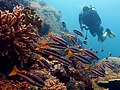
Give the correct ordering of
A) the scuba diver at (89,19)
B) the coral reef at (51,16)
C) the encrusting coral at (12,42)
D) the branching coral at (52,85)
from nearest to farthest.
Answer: the encrusting coral at (12,42) → the branching coral at (52,85) → the scuba diver at (89,19) → the coral reef at (51,16)

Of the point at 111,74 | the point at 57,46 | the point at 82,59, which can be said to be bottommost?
the point at 111,74

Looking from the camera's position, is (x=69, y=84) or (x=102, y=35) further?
(x=102, y=35)

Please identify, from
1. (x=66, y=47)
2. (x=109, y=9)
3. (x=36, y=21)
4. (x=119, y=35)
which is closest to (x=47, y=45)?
(x=66, y=47)

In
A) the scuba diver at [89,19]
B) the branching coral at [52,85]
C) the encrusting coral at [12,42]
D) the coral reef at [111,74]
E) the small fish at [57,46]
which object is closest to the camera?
the encrusting coral at [12,42]

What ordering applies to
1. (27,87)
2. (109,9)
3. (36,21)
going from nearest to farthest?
(27,87) < (36,21) < (109,9)

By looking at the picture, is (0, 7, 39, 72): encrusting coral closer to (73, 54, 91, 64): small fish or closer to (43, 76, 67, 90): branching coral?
(43, 76, 67, 90): branching coral

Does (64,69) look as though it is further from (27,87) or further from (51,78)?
(27,87)

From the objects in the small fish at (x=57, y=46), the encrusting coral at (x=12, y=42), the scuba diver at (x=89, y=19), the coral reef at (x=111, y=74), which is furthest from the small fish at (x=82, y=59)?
the scuba diver at (x=89, y=19)

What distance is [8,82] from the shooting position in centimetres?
595

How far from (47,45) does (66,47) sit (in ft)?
2.16

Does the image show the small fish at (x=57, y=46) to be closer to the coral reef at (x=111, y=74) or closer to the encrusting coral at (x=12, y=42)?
the encrusting coral at (x=12, y=42)

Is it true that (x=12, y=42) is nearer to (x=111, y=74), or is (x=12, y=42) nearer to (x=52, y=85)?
(x=52, y=85)

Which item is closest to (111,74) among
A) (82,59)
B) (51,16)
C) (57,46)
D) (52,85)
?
(82,59)

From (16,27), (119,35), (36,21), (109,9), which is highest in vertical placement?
(109,9)
